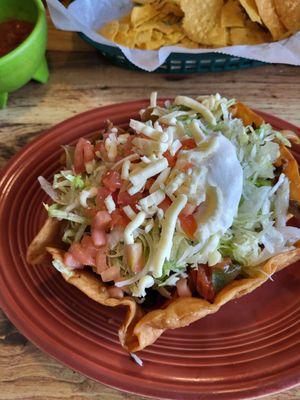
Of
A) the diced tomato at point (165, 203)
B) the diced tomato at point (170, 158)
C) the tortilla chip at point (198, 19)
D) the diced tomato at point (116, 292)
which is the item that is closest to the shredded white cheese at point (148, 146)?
the diced tomato at point (170, 158)

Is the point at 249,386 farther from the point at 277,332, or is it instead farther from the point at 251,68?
the point at 251,68

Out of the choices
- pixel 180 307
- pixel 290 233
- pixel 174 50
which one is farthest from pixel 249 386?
pixel 174 50

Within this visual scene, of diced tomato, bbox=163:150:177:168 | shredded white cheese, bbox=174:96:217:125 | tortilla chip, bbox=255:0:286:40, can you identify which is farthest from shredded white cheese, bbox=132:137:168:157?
tortilla chip, bbox=255:0:286:40

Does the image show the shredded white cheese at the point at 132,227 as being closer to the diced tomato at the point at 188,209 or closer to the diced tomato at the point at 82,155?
the diced tomato at the point at 188,209

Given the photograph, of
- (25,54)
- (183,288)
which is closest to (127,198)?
(183,288)

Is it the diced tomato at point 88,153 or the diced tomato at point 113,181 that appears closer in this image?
the diced tomato at point 113,181

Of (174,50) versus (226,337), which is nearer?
(226,337)

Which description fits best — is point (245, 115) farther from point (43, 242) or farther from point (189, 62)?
point (43, 242)
